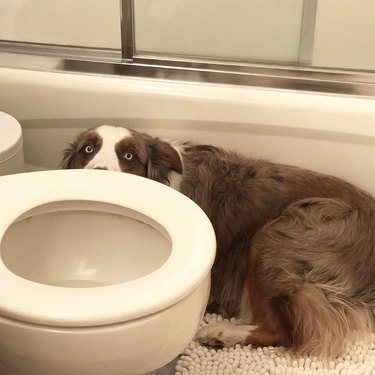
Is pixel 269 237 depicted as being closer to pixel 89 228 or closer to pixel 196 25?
pixel 89 228

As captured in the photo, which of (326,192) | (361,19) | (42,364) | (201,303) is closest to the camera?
(42,364)

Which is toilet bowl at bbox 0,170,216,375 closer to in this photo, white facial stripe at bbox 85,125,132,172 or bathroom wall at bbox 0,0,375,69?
white facial stripe at bbox 85,125,132,172

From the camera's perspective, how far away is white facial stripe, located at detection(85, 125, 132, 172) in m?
1.59

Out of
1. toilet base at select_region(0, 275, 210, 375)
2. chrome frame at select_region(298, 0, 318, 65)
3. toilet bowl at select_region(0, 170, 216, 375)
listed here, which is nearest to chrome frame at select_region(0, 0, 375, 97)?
chrome frame at select_region(298, 0, 318, 65)

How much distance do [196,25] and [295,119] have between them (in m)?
0.49

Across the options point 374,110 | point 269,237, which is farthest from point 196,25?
point 269,237

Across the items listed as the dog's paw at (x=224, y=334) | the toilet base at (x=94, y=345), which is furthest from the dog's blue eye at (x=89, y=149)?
the toilet base at (x=94, y=345)

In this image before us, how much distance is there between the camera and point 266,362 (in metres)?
1.54

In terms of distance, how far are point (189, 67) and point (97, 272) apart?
0.78 meters

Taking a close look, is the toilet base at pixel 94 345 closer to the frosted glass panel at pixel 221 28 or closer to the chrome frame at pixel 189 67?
the chrome frame at pixel 189 67

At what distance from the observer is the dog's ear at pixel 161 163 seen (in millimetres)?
1689

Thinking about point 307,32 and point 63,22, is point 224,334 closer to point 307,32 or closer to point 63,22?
point 307,32

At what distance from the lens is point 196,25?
196 cm

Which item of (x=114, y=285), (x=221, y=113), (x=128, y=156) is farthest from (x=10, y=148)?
(x=114, y=285)
